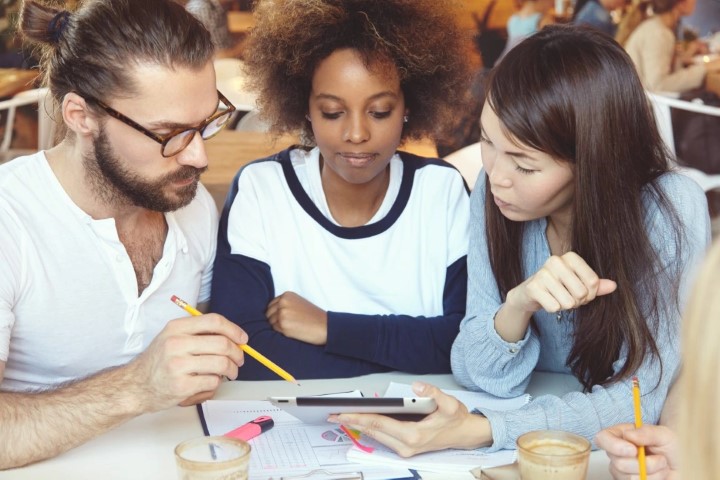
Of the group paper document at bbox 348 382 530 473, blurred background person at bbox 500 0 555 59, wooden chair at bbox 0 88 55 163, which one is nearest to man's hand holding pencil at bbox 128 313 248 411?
paper document at bbox 348 382 530 473

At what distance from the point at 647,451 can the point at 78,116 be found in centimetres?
119

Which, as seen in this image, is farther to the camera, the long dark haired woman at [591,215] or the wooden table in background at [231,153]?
the wooden table in background at [231,153]

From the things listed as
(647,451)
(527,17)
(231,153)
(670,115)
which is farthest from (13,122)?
→ (647,451)

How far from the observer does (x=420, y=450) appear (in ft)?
4.81

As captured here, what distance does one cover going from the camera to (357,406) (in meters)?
1.42

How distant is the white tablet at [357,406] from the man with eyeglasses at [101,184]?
11.4 inches

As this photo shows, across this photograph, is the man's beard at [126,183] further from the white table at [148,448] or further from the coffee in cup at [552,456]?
the coffee in cup at [552,456]

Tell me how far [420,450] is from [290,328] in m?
0.55

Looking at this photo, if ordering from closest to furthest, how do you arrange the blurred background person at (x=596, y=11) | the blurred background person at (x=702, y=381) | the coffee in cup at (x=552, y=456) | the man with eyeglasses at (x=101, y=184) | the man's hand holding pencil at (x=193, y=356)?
1. the blurred background person at (x=702, y=381)
2. the coffee in cup at (x=552, y=456)
3. the man's hand holding pencil at (x=193, y=356)
4. the man with eyeglasses at (x=101, y=184)
5. the blurred background person at (x=596, y=11)

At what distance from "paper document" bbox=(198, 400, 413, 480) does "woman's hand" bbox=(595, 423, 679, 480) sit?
301mm

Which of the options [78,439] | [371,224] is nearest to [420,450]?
[78,439]

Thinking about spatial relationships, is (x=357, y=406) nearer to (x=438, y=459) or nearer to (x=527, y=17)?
(x=438, y=459)

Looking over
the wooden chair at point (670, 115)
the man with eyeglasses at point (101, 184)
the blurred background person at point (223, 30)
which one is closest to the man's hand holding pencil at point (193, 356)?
the man with eyeglasses at point (101, 184)

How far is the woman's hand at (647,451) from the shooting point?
4.31 feet
